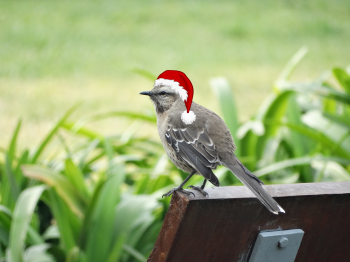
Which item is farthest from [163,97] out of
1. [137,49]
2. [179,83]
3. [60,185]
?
[137,49]

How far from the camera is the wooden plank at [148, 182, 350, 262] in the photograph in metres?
1.24

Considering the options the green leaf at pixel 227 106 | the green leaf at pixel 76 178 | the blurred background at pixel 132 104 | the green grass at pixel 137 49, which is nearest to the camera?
the blurred background at pixel 132 104

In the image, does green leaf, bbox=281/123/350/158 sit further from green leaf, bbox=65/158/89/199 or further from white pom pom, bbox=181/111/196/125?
white pom pom, bbox=181/111/196/125

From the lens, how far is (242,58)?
878cm

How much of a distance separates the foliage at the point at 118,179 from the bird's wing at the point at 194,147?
3.56ft

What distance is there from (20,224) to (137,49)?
6.46 metres

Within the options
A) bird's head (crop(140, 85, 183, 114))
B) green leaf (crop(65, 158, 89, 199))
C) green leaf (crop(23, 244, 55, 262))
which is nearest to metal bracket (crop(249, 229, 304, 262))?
bird's head (crop(140, 85, 183, 114))

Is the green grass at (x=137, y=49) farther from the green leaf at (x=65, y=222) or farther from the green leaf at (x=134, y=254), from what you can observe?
the green leaf at (x=134, y=254)

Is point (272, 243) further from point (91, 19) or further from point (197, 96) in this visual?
point (91, 19)

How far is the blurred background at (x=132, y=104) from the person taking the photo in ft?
9.38

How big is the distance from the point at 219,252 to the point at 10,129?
519 centimetres

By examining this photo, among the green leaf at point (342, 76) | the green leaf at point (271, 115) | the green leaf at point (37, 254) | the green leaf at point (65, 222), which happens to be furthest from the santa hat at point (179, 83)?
the green leaf at point (342, 76)

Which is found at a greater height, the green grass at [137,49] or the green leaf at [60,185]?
the green grass at [137,49]

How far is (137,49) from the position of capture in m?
8.59
